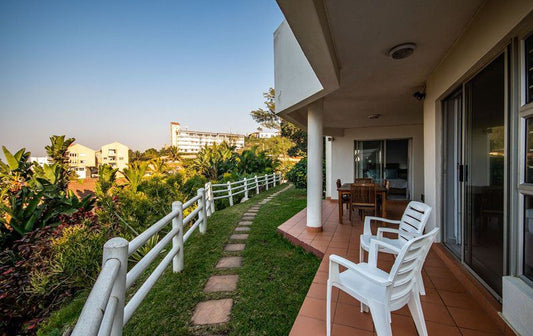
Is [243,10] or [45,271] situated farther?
[243,10]

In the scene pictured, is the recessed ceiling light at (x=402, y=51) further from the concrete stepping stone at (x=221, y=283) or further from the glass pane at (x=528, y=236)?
the concrete stepping stone at (x=221, y=283)

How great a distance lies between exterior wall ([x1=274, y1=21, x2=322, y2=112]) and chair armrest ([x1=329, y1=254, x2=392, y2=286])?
103 inches

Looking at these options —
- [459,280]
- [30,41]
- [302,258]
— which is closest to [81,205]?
[302,258]

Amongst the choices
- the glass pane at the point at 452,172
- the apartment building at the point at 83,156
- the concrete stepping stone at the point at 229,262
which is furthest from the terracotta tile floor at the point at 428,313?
the apartment building at the point at 83,156

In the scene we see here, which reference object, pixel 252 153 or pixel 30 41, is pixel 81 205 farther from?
pixel 30 41

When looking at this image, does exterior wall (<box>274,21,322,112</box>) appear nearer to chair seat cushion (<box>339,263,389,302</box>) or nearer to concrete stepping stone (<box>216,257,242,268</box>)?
chair seat cushion (<box>339,263,389,302</box>)

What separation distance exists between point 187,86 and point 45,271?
2081 cm

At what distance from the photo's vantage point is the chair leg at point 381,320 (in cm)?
152

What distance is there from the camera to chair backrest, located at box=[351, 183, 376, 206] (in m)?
5.08

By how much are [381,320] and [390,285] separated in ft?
0.79

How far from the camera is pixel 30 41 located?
41.3 feet

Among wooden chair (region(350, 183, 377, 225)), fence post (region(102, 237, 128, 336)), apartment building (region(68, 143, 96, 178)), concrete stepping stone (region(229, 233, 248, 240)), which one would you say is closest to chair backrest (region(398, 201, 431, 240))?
wooden chair (region(350, 183, 377, 225))

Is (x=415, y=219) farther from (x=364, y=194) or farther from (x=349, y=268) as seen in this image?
(x=364, y=194)

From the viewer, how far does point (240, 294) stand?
2.72 metres
